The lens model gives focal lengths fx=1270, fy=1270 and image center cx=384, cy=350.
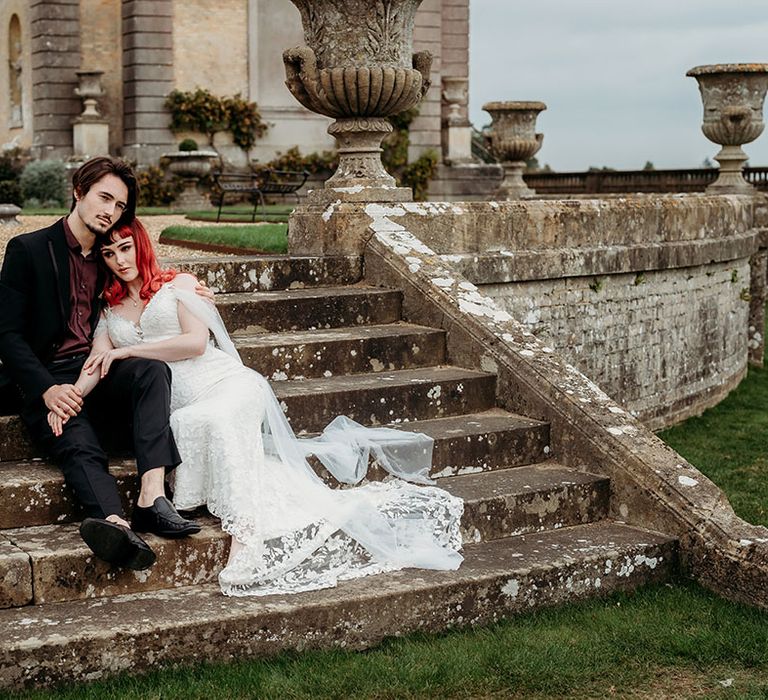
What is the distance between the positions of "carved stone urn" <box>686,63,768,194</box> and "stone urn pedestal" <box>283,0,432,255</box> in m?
6.83

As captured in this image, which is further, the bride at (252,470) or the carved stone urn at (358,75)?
the carved stone urn at (358,75)

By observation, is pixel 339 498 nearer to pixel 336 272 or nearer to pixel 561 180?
pixel 336 272

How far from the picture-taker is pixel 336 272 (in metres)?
7.25

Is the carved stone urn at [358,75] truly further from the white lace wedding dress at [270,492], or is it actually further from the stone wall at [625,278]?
the white lace wedding dress at [270,492]

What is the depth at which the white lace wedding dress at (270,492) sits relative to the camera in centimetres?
471

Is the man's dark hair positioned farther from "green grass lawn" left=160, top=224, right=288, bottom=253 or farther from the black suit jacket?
"green grass lawn" left=160, top=224, right=288, bottom=253

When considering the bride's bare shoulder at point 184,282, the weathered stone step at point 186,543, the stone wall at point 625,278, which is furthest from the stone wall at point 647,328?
the bride's bare shoulder at point 184,282

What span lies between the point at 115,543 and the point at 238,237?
6155 millimetres

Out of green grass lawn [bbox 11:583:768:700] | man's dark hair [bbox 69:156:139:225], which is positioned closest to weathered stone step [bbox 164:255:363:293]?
man's dark hair [bbox 69:156:139:225]

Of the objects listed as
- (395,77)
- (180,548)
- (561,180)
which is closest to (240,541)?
(180,548)

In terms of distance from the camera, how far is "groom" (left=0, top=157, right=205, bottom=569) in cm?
469

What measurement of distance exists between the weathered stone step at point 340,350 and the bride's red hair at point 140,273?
3.14 ft

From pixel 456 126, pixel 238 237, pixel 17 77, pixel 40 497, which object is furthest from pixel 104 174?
pixel 456 126

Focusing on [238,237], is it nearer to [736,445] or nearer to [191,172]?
[736,445]
